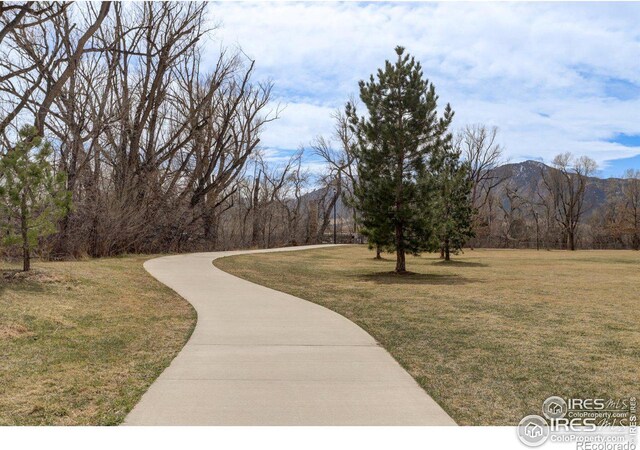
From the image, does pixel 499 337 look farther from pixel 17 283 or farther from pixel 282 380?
pixel 17 283

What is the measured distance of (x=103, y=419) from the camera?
432 centimetres

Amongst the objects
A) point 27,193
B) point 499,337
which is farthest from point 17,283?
point 499,337

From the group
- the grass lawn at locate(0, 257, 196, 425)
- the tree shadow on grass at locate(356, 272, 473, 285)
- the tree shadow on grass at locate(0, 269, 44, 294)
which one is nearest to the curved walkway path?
the grass lawn at locate(0, 257, 196, 425)

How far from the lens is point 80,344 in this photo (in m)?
7.14

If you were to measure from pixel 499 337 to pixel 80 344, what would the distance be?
21.3 feet

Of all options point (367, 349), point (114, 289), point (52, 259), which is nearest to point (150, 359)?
point (367, 349)

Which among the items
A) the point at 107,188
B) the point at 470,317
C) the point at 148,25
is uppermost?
the point at 148,25

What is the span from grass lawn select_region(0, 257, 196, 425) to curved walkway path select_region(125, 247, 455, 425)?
36 centimetres

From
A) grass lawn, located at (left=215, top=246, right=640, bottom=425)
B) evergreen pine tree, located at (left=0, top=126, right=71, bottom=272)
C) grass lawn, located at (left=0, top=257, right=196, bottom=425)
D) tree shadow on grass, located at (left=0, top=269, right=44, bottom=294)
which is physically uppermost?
evergreen pine tree, located at (left=0, top=126, right=71, bottom=272)

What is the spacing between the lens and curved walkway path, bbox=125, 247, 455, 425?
4371 millimetres

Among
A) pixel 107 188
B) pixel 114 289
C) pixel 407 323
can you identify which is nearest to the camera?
pixel 407 323

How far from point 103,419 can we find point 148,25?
30170 mm

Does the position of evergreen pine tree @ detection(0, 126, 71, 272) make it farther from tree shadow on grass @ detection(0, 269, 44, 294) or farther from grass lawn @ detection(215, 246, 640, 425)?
grass lawn @ detection(215, 246, 640, 425)

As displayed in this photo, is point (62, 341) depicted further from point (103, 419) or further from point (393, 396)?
point (393, 396)
